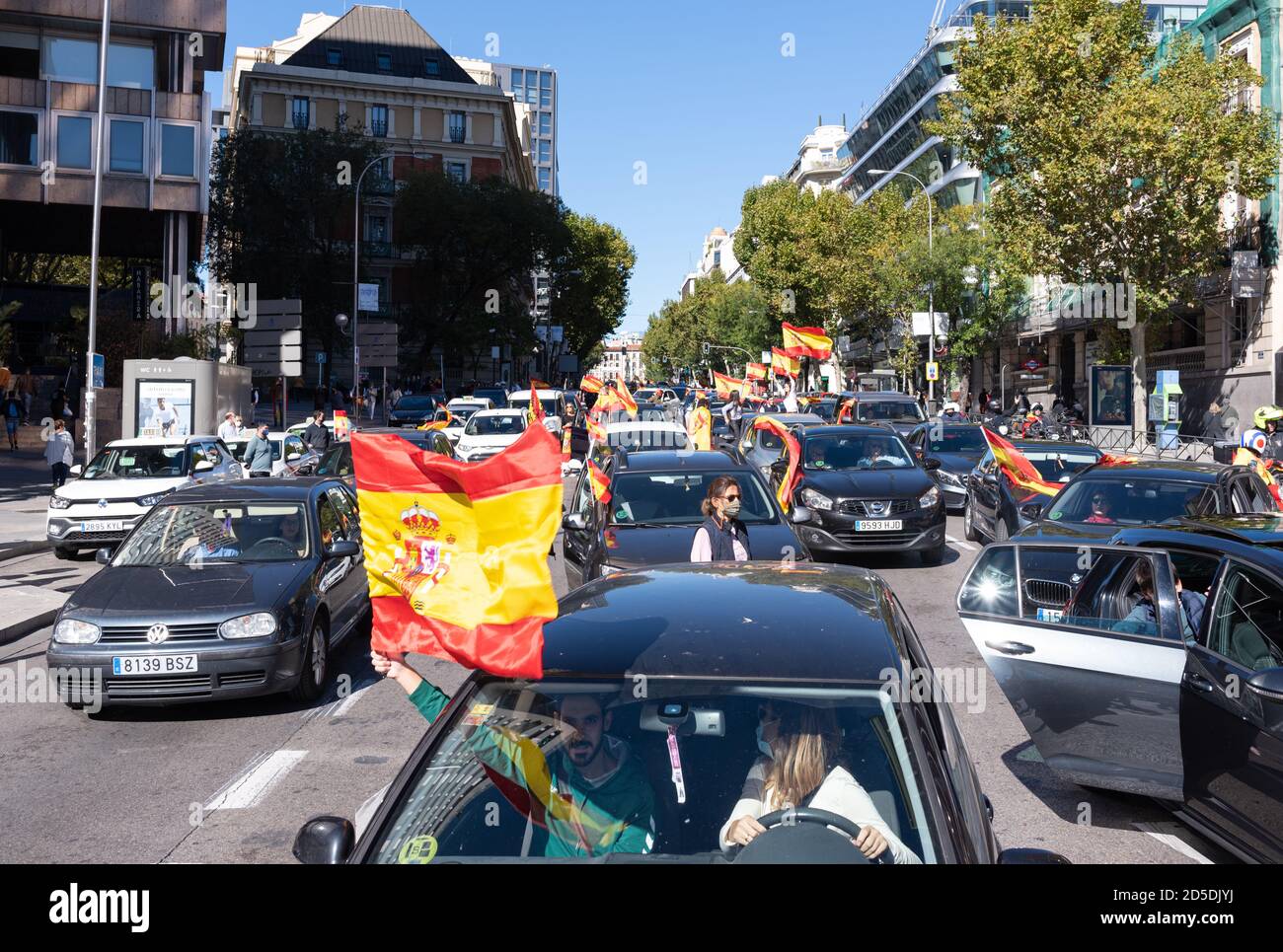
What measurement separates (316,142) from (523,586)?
212 feet

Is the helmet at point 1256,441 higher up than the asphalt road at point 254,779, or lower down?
higher up

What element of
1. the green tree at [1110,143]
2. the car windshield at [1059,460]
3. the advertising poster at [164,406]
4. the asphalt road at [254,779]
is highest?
the green tree at [1110,143]

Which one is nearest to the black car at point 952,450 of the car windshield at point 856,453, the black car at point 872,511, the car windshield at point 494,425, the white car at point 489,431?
the car windshield at point 856,453

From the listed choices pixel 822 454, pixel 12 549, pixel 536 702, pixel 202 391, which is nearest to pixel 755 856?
pixel 536 702

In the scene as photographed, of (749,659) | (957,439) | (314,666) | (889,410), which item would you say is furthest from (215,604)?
(889,410)

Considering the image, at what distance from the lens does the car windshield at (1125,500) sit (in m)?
11.8

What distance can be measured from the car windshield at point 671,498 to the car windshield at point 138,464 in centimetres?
968

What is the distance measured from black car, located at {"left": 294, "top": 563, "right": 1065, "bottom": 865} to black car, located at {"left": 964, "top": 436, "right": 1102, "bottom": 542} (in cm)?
1256

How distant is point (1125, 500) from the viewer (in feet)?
39.6

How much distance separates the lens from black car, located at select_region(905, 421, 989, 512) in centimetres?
2156

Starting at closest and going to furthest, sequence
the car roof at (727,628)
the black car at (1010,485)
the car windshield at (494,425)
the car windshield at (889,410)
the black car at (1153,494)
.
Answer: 1. the car roof at (727,628)
2. the black car at (1153,494)
3. the black car at (1010,485)
4. the car windshield at (889,410)
5. the car windshield at (494,425)

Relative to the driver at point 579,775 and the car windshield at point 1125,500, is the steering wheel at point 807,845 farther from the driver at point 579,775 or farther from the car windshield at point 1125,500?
the car windshield at point 1125,500

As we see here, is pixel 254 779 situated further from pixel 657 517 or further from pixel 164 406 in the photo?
pixel 164 406

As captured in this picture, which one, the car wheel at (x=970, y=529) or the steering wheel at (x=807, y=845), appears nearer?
the steering wheel at (x=807, y=845)
